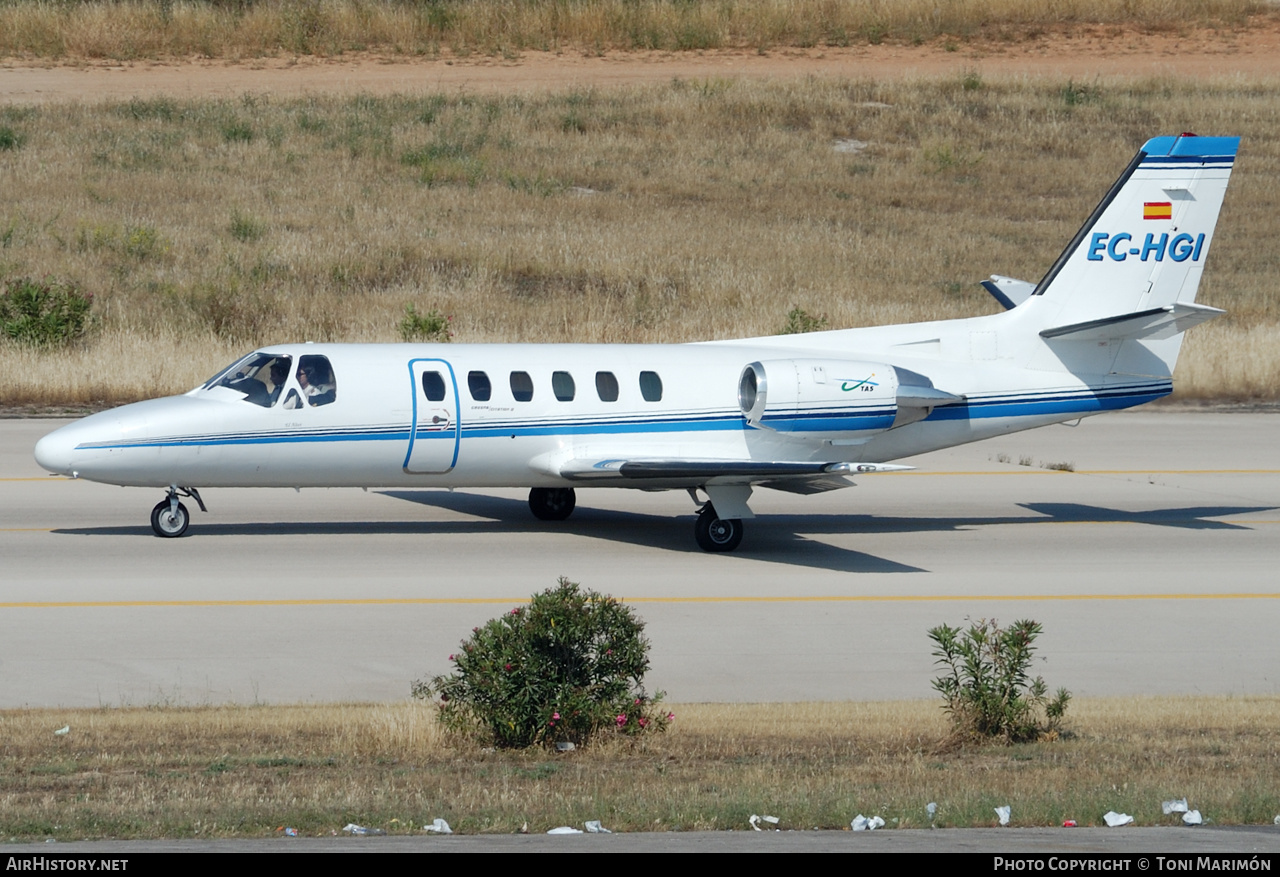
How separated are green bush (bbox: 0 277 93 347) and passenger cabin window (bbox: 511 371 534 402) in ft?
53.7

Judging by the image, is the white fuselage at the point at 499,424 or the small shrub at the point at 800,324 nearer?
the white fuselage at the point at 499,424

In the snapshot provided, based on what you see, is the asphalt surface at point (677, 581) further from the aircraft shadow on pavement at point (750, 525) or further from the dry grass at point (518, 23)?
the dry grass at point (518, 23)

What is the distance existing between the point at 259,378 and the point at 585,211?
32.7 m

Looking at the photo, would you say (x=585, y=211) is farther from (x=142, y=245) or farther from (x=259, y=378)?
(x=259, y=378)

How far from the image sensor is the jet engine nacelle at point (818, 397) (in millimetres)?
18922

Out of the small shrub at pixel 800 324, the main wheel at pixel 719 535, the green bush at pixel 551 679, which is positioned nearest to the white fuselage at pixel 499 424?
the main wheel at pixel 719 535

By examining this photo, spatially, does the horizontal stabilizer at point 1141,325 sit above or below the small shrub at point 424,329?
below

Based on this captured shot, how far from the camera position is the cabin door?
18.3m

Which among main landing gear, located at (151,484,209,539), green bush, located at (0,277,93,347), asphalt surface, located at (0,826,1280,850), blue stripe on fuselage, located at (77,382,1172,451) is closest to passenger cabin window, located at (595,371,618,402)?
blue stripe on fuselage, located at (77,382,1172,451)

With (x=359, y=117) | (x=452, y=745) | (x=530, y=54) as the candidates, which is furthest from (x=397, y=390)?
(x=530, y=54)

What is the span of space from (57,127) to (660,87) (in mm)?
23063

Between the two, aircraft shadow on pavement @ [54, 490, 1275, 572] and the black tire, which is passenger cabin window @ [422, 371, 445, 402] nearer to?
aircraft shadow on pavement @ [54, 490, 1275, 572]

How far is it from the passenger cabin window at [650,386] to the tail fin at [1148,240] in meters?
5.68

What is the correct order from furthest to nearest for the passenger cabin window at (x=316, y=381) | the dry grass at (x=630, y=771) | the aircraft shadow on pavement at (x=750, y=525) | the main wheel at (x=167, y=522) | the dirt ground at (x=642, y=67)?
the dirt ground at (x=642, y=67)
the aircraft shadow on pavement at (x=750, y=525)
the main wheel at (x=167, y=522)
the passenger cabin window at (x=316, y=381)
the dry grass at (x=630, y=771)
